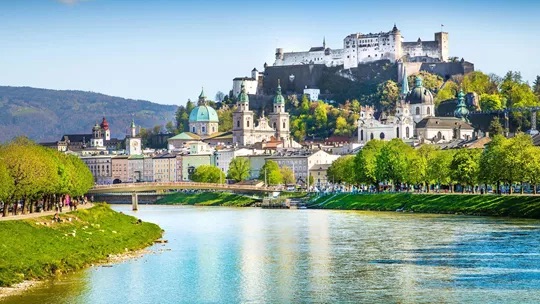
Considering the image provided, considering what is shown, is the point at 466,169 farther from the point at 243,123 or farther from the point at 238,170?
the point at 243,123

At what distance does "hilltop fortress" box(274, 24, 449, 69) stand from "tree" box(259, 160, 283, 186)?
141 feet

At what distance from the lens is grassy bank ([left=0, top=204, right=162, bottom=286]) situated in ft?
131

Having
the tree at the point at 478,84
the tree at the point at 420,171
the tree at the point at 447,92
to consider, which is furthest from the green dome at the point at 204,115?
the tree at the point at 420,171

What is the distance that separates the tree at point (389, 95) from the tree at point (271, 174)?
1427 inches

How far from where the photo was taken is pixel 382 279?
133ft

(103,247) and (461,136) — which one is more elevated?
(461,136)

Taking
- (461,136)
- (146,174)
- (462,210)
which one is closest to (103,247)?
(462,210)

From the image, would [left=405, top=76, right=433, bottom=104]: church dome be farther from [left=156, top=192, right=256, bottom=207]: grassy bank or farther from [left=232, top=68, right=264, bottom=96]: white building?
[left=156, top=192, right=256, bottom=207]: grassy bank

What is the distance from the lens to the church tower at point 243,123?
174 metres

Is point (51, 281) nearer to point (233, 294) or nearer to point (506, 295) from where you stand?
point (233, 294)

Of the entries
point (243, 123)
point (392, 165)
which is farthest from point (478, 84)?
point (392, 165)

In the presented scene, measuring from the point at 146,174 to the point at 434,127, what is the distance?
4324 centimetres

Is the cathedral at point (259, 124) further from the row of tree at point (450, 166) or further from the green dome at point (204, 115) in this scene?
the row of tree at point (450, 166)

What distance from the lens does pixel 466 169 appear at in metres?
81.8
